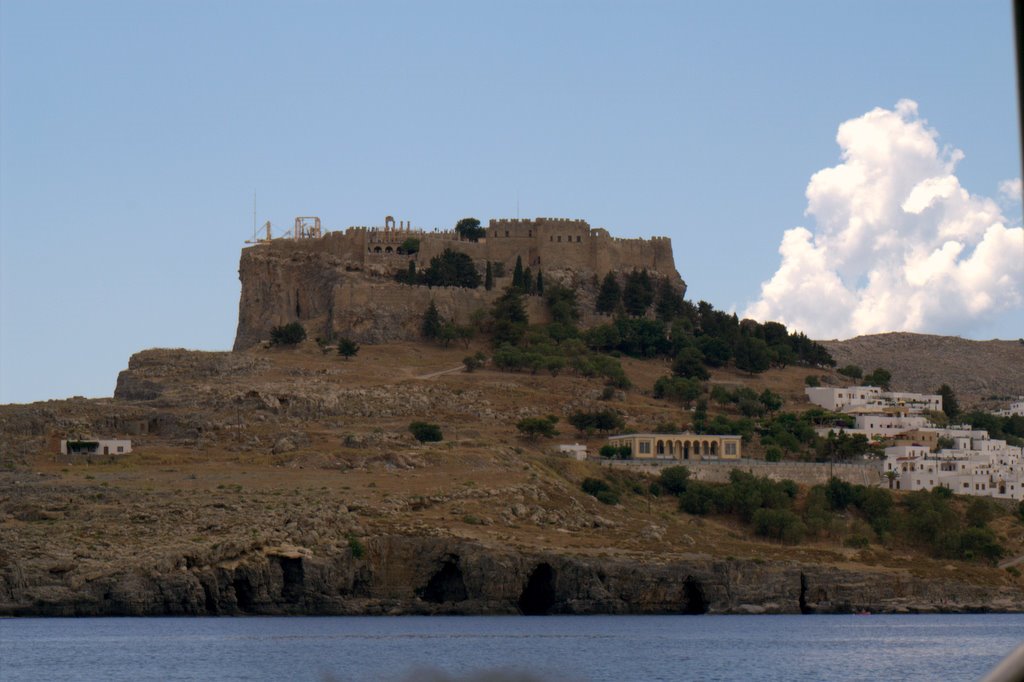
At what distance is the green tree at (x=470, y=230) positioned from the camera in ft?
313

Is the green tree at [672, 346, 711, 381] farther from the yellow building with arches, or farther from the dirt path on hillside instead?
the dirt path on hillside

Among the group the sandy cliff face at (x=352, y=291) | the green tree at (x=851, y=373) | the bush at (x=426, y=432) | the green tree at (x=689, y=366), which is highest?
the sandy cliff face at (x=352, y=291)

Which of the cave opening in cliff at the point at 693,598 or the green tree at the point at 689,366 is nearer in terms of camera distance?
the cave opening in cliff at the point at 693,598

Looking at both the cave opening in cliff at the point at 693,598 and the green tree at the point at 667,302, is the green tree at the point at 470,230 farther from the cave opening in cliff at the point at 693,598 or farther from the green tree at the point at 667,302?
the cave opening in cliff at the point at 693,598

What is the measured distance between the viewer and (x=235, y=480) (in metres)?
60.8

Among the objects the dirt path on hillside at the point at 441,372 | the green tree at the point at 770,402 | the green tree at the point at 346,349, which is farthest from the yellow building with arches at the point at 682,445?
the green tree at the point at 346,349

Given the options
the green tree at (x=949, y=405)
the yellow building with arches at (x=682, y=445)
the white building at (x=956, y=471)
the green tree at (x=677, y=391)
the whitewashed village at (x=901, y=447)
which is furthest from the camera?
the green tree at (x=949, y=405)

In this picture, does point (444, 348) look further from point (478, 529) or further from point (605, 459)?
point (478, 529)

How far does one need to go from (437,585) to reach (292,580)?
4793mm

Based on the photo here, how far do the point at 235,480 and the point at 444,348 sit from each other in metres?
26.1

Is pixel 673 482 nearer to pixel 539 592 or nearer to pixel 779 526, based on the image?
pixel 779 526

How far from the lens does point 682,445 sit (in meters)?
74.1

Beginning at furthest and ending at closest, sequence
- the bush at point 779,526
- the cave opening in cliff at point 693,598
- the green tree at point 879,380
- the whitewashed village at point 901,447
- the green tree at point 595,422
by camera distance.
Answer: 1. the green tree at point 879,380
2. the green tree at point 595,422
3. the whitewashed village at point 901,447
4. the bush at point 779,526
5. the cave opening in cliff at point 693,598

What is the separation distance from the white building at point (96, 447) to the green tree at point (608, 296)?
98.0 feet
